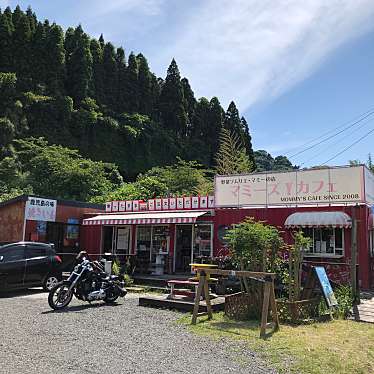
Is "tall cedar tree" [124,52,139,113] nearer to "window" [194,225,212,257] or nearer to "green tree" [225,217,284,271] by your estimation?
"window" [194,225,212,257]

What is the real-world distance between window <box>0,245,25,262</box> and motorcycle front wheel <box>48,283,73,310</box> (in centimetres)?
297

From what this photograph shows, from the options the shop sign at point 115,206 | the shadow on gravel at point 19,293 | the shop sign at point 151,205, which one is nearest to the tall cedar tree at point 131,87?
the shop sign at point 115,206

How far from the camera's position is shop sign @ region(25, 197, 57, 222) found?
16.8 meters

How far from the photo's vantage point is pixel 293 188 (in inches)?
546

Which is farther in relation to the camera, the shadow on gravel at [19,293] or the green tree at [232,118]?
the green tree at [232,118]

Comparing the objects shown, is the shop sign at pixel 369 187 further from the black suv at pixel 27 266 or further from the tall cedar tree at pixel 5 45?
the tall cedar tree at pixel 5 45

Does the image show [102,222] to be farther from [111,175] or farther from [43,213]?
[111,175]

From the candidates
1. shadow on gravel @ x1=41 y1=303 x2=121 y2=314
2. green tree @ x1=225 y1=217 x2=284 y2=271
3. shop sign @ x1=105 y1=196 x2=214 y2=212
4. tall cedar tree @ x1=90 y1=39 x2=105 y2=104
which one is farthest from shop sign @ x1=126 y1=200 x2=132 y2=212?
tall cedar tree @ x1=90 y1=39 x2=105 y2=104

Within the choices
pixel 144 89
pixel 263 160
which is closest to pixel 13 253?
pixel 144 89

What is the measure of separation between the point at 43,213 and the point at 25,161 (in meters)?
24.1

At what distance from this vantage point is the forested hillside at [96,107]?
4656 centimetres

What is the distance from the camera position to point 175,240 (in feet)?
53.9

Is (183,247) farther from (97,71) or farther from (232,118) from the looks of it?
(97,71)

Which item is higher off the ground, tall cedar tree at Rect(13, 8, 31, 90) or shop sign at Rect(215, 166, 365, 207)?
tall cedar tree at Rect(13, 8, 31, 90)
